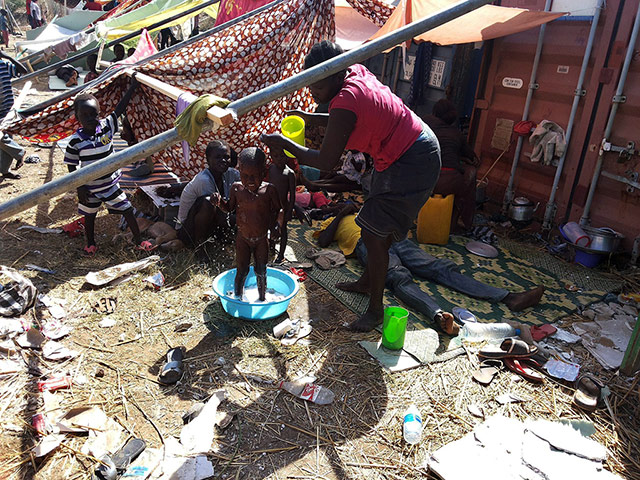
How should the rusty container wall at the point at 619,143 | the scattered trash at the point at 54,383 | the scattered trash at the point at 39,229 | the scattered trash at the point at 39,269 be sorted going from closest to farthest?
the scattered trash at the point at 54,383
the scattered trash at the point at 39,269
the rusty container wall at the point at 619,143
the scattered trash at the point at 39,229

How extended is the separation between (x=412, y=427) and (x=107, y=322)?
95.2 inches

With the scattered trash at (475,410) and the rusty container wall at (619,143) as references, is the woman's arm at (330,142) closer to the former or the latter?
the scattered trash at (475,410)

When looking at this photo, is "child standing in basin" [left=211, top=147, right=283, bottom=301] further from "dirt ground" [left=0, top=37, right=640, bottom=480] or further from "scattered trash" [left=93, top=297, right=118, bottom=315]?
"scattered trash" [left=93, top=297, right=118, bottom=315]

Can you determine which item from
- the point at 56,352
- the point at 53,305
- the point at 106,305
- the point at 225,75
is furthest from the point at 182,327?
the point at 225,75

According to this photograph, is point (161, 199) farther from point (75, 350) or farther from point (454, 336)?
point (454, 336)

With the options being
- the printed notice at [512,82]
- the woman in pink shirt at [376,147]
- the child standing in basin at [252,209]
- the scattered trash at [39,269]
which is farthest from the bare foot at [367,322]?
the printed notice at [512,82]

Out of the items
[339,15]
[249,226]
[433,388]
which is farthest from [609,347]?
[339,15]

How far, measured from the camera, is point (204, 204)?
14.9 ft

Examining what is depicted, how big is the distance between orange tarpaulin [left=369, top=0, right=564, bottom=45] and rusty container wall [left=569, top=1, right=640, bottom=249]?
726 mm

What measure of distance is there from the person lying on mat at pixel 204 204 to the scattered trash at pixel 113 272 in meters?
0.39

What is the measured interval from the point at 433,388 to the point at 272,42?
13.4 ft

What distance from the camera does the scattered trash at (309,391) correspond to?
2910mm

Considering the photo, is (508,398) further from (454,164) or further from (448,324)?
(454,164)

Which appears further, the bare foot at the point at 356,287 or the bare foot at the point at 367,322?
the bare foot at the point at 356,287
